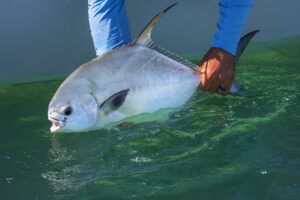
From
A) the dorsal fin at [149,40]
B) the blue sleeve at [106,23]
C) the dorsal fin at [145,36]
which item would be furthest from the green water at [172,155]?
the blue sleeve at [106,23]

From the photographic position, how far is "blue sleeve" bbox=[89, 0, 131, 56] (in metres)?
2.14

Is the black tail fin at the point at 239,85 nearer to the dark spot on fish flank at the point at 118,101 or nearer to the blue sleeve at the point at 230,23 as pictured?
the blue sleeve at the point at 230,23

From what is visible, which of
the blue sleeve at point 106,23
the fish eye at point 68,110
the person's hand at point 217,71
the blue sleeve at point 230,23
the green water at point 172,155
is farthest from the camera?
the blue sleeve at point 106,23

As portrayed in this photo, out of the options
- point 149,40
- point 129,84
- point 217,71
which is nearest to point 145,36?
point 149,40

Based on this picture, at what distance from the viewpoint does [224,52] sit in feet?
6.23

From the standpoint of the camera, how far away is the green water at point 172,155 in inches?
56.2

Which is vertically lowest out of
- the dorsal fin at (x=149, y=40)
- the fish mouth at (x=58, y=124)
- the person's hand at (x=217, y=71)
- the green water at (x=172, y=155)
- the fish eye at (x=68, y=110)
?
the green water at (x=172, y=155)

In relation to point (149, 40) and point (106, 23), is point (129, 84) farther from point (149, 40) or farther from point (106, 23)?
point (106, 23)

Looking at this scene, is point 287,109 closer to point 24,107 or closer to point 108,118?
point 108,118

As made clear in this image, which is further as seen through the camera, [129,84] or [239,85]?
[239,85]

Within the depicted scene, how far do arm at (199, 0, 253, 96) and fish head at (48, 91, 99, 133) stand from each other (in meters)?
0.54

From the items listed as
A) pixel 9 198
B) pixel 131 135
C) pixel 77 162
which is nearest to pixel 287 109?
pixel 131 135

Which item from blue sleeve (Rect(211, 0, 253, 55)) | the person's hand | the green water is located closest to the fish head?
the green water

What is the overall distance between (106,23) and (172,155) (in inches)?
34.1
